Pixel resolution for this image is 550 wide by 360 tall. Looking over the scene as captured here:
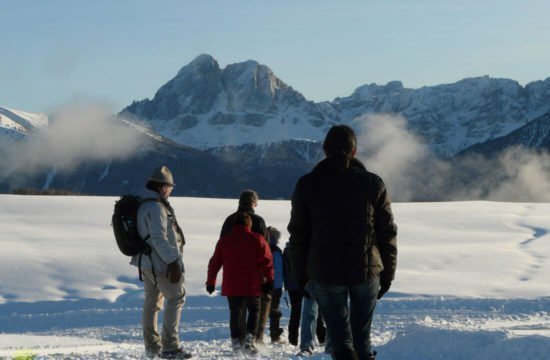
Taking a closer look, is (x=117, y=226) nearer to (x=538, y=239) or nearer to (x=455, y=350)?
(x=455, y=350)

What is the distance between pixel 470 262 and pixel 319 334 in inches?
455

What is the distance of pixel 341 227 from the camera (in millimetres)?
5391

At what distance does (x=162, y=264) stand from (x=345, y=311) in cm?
238

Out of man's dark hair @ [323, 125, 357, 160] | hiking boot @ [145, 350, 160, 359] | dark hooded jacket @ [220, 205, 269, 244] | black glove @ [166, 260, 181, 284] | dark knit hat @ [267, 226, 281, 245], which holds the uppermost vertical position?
man's dark hair @ [323, 125, 357, 160]

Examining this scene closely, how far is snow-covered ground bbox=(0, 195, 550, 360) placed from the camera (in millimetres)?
8328

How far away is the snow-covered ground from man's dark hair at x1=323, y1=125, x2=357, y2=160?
2281 mm

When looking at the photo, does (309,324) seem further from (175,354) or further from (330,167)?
(330,167)

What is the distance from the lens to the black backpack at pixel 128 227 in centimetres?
737

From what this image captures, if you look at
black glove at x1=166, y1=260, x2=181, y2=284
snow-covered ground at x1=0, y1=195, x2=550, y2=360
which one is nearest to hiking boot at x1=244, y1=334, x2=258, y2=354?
snow-covered ground at x1=0, y1=195, x2=550, y2=360

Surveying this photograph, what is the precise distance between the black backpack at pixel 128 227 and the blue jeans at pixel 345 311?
233 centimetres

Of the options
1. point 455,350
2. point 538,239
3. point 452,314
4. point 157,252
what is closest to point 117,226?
point 157,252

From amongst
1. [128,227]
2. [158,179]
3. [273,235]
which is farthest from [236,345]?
[158,179]

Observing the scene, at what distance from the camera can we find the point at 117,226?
7.38m

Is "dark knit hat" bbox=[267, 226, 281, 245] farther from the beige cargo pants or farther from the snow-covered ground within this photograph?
the beige cargo pants
